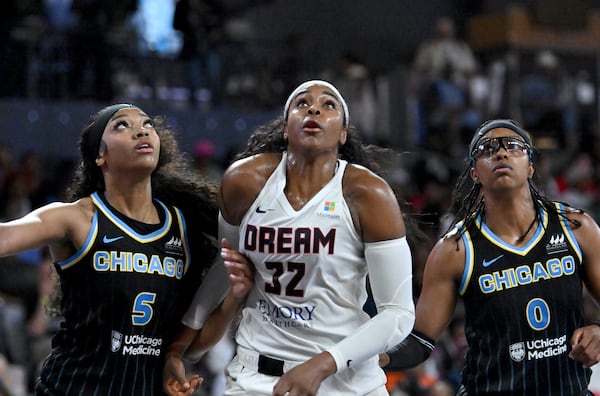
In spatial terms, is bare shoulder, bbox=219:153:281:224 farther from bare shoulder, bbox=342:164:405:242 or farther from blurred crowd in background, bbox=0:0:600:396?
blurred crowd in background, bbox=0:0:600:396

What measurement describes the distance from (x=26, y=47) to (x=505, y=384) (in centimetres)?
759

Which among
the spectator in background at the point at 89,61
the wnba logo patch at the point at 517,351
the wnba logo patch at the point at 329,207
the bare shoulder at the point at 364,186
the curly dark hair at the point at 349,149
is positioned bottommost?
the wnba logo patch at the point at 517,351

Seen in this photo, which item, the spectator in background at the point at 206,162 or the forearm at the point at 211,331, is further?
the spectator in background at the point at 206,162

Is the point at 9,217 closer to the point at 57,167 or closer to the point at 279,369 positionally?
the point at 57,167

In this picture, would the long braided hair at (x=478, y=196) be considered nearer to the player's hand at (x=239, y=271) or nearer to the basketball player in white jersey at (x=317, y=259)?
the basketball player in white jersey at (x=317, y=259)

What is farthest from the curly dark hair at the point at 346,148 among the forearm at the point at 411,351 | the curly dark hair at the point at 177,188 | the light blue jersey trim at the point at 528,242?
the forearm at the point at 411,351

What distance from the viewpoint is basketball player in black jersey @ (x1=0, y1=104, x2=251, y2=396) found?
13.9 ft

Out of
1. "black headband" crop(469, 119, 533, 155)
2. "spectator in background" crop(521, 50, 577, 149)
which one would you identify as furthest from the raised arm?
"spectator in background" crop(521, 50, 577, 149)

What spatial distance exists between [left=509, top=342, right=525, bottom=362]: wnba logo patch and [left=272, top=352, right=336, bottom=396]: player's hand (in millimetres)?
911

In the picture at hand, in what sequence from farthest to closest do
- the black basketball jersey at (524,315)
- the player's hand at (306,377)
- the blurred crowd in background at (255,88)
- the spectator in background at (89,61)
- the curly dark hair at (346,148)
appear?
the spectator in background at (89,61) < the blurred crowd in background at (255,88) < the curly dark hair at (346,148) < the black basketball jersey at (524,315) < the player's hand at (306,377)

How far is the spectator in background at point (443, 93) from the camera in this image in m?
12.5

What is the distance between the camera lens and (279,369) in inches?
162

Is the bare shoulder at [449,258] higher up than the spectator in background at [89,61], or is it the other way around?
the spectator in background at [89,61]

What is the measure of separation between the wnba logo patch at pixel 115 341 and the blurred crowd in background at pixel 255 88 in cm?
401
